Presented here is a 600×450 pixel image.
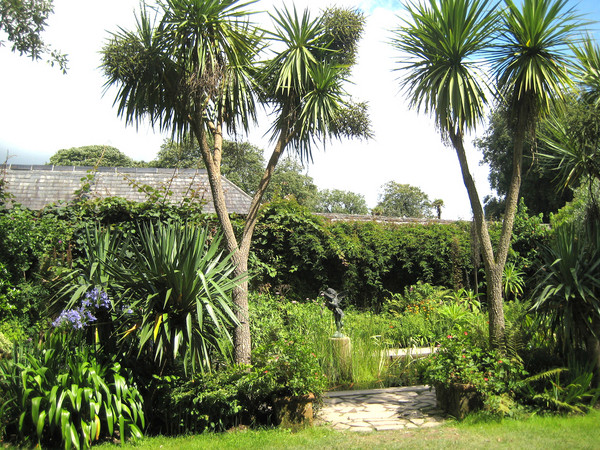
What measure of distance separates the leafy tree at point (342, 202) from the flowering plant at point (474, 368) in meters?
40.0

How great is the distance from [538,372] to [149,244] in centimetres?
495

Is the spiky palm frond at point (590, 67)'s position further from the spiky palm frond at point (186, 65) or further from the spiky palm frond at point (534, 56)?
the spiky palm frond at point (186, 65)

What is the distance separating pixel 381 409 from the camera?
19.9 ft

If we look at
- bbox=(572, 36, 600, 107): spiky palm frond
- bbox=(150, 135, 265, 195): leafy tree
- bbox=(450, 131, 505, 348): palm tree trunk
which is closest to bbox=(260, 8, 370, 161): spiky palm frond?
bbox=(450, 131, 505, 348): palm tree trunk

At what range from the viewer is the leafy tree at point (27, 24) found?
6.45 metres

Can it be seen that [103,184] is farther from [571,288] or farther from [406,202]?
[406,202]

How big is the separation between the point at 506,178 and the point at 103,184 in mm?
21506

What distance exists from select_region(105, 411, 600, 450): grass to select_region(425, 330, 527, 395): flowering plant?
0.42m

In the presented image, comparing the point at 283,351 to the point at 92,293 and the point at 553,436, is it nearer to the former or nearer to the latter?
the point at 92,293

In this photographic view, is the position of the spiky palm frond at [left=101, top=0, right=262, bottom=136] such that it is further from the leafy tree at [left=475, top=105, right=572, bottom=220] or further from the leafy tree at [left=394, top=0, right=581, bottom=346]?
the leafy tree at [left=475, top=105, right=572, bottom=220]

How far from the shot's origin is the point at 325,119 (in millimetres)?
6613

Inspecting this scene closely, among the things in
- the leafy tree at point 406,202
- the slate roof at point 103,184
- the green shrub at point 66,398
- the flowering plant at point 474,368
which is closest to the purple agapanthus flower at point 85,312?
the green shrub at point 66,398

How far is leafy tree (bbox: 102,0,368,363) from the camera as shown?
20.0ft

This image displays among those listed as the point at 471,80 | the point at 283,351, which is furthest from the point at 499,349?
the point at 471,80
